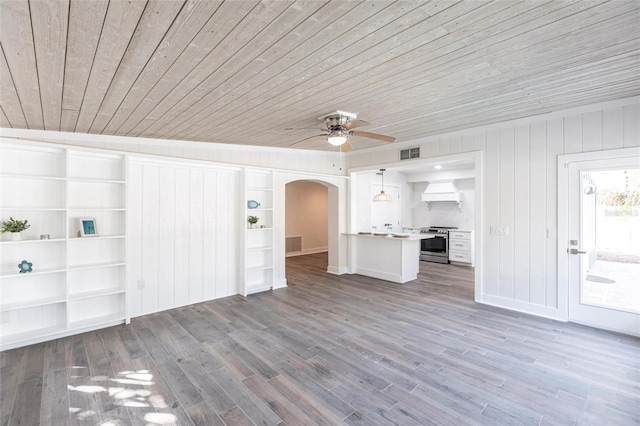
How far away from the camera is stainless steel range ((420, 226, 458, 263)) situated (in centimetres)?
817

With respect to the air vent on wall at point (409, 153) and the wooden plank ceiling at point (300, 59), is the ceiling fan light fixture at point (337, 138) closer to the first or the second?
the wooden plank ceiling at point (300, 59)

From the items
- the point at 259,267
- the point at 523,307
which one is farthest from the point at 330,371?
the point at 523,307

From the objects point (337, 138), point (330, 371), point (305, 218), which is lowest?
point (330, 371)

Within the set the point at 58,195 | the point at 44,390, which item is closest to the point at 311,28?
the point at 44,390

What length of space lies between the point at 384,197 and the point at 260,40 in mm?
5256

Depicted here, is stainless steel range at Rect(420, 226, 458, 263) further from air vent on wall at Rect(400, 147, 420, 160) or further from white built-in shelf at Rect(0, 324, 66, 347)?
white built-in shelf at Rect(0, 324, 66, 347)

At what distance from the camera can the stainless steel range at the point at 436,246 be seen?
817 cm

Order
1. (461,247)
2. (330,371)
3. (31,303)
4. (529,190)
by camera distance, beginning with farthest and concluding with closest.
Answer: (461,247) → (529,190) → (31,303) → (330,371)

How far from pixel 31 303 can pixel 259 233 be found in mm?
3228

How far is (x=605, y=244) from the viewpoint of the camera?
12.3ft

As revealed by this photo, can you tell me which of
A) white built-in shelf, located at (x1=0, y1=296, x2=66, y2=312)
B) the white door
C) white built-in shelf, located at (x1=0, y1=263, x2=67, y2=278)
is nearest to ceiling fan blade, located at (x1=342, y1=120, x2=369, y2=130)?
the white door

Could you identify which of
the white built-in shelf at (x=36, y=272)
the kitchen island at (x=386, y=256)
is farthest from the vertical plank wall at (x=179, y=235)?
the kitchen island at (x=386, y=256)

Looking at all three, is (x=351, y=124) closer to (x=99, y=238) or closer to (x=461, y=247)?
(x=99, y=238)

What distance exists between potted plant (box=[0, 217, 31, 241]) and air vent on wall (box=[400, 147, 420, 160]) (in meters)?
5.67
